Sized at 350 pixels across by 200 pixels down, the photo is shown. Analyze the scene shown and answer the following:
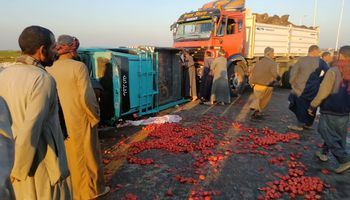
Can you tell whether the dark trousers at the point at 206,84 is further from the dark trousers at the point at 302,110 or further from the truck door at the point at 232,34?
the dark trousers at the point at 302,110

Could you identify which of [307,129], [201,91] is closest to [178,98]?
[201,91]

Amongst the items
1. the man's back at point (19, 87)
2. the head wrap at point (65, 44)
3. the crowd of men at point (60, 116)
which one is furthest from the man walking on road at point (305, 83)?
the man's back at point (19, 87)

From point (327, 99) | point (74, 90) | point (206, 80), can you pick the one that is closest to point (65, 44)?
point (74, 90)

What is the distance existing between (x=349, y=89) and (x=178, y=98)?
5.92m

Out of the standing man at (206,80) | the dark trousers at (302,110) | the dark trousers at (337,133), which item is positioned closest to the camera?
the dark trousers at (337,133)

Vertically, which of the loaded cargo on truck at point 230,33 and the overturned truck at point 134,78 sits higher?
the loaded cargo on truck at point 230,33

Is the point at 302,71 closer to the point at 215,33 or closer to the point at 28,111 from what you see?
the point at 215,33

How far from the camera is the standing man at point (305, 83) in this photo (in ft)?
21.2

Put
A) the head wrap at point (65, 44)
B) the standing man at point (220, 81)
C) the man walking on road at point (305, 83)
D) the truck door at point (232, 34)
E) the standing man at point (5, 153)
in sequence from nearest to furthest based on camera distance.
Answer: the standing man at point (5, 153), the head wrap at point (65, 44), the man walking on road at point (305, 83), the standing man at point (220, 81), the truck door at point (232, 34)

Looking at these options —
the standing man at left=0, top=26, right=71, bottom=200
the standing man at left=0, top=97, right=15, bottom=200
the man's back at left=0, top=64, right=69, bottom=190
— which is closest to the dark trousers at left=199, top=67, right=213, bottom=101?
the standing man at left=0, top=26, right=71, bottom=200

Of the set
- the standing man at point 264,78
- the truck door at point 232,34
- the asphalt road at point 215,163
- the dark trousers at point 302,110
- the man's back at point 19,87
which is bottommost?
the asphalt road at point 215,163

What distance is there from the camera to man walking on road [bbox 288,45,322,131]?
646 centimetres

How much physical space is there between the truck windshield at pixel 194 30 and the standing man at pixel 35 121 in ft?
30.9

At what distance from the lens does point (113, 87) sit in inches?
240
